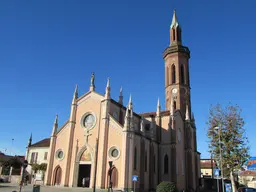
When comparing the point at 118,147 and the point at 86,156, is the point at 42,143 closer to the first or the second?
the point at 86,156

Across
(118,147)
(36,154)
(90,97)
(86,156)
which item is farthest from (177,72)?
(36,154)

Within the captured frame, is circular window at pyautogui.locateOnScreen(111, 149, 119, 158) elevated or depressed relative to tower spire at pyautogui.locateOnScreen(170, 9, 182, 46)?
depressed

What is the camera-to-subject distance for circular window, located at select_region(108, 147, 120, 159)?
34513 millimetres

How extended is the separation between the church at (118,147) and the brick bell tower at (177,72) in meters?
0.55

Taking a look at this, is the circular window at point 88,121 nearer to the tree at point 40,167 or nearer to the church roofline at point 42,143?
the tree at point 40,167

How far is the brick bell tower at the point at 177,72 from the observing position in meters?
53.0

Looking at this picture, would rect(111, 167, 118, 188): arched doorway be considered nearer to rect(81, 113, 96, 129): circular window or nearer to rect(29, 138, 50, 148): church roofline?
rect(81, 113, 96, 129): circular window

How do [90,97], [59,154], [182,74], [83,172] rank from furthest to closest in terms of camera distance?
1. [182,74]
2. [90,97]
3. [59,154]
4. [83,172]

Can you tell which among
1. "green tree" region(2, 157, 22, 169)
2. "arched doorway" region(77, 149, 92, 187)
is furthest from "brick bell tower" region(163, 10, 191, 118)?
A: "green tree" region(2, 157, 22, 169)

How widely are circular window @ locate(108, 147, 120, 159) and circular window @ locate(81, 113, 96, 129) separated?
570 cm

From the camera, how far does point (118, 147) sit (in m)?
34.6

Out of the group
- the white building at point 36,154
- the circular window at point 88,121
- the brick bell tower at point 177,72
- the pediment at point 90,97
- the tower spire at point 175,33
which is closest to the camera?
the circular window at point 88,121

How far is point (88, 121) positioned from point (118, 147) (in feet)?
26.1

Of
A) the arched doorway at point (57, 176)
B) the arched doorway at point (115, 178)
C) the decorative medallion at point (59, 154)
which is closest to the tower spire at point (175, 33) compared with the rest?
the decorative medallion at point (59, 154)
